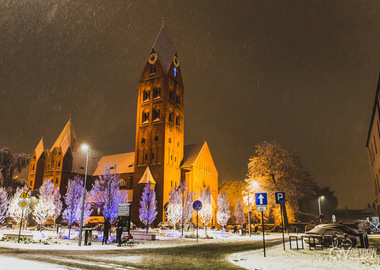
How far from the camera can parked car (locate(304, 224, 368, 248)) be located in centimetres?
1622

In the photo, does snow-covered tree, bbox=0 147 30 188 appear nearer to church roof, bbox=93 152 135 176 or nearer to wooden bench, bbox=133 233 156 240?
church roof, bbox=93 152 135 176

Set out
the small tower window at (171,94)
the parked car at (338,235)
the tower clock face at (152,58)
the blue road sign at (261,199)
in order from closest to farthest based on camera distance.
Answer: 1. the blue road sign at (261,199)
2. the parked car at (338,235)
3. the small tower window at (171,94)
4. the tower clock face at (152,58)

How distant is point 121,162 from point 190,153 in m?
17.0

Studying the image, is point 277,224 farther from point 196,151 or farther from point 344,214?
point 344,214

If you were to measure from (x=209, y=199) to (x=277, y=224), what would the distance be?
11.3 meters

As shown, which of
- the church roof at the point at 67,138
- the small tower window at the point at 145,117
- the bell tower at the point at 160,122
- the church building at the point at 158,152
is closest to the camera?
the bell tower at the point at 160,122

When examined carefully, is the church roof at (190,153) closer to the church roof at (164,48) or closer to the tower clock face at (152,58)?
the church roof at (164,48)

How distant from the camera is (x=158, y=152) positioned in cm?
5547

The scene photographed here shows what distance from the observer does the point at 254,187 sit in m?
43.1

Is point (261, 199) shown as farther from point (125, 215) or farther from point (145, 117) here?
point (145, 117)

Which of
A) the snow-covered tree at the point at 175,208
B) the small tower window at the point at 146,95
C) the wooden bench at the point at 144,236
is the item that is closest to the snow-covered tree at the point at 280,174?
the snow-covered tree at the point at 175,208

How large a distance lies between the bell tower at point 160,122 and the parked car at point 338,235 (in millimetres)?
35547

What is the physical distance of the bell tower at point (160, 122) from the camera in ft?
176

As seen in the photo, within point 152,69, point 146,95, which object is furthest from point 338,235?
point 152,69
